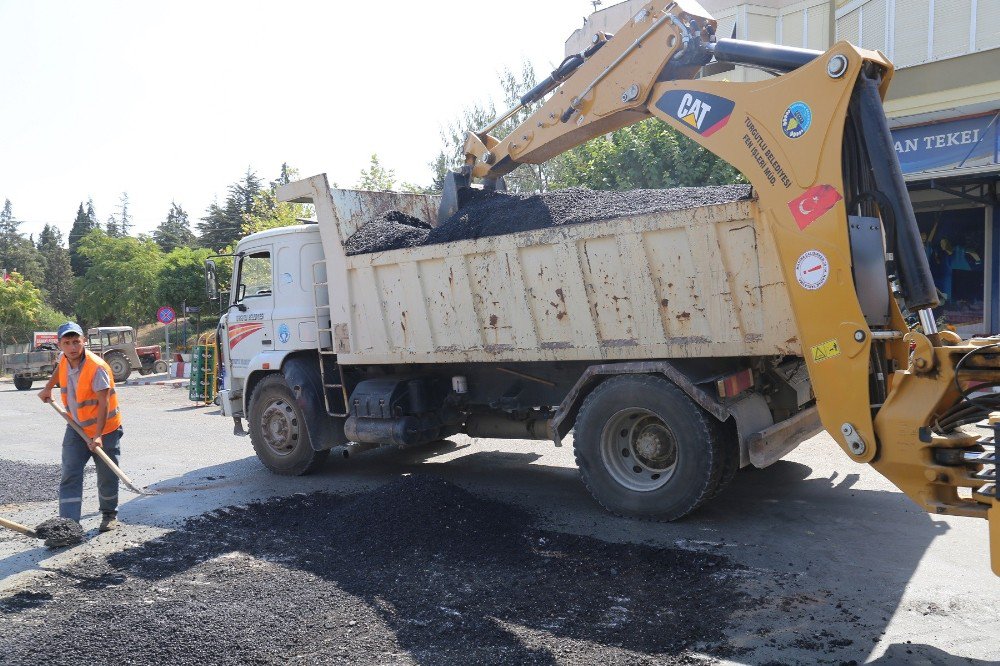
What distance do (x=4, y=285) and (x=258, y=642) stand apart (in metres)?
43.3

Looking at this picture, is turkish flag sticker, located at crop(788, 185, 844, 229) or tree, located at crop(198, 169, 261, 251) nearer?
turkish flag sticker, located at crop(788, 185, 844, 229)

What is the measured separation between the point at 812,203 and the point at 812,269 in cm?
40

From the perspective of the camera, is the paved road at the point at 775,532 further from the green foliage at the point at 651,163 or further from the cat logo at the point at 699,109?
the green foliage at the point at 651,163

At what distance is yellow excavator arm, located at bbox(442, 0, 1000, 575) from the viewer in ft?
12.7

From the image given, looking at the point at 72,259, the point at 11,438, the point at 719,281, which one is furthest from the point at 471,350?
the point at 72,259

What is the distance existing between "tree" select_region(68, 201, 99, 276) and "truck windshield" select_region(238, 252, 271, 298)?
63.0m

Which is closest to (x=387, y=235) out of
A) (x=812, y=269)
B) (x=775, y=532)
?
(x=812, y=269)

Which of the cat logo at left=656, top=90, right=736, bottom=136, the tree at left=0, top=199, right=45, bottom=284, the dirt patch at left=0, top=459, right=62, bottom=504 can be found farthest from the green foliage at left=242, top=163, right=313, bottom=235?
the tree at left=0, top=199, right=45, bottom=284

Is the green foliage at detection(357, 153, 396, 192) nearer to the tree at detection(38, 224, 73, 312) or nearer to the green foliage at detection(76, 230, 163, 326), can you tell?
the green foliage at detection(76, 230, 163, 326)

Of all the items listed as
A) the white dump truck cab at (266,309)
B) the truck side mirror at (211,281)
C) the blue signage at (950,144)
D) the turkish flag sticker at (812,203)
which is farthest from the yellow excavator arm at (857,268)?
the blue signage at (950,144)

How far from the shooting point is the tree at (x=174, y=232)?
234 feet

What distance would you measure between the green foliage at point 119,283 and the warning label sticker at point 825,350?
41.8 metres

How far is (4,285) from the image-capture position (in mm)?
39406

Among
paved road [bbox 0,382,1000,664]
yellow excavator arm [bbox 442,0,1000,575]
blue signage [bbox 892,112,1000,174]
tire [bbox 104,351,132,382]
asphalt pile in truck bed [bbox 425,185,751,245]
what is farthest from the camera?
tire [bbox 104,351,132,382]
